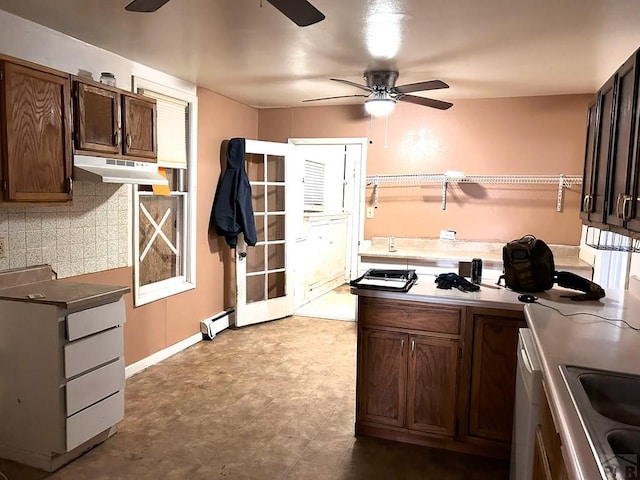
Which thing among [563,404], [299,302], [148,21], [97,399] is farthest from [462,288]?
[299,302]

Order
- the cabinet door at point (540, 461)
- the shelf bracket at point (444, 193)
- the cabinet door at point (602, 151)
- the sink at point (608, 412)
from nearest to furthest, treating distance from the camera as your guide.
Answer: the sink at point (608, 412), the cabinet door at point (540, 461), the cabinet door at point (602, 151), the shelf bracket at point (444, 193)

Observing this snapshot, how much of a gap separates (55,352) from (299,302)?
3520 mm

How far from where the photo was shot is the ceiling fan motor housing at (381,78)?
3771mm

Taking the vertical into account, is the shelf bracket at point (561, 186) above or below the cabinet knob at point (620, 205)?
above

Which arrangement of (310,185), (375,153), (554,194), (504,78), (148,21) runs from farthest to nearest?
(310,185) < (375,153) < (554,194) < (504,78) < (148,21)

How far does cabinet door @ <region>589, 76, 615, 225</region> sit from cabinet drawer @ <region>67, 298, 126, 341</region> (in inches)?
102

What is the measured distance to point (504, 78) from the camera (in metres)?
3.98

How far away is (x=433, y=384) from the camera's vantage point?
102 inches

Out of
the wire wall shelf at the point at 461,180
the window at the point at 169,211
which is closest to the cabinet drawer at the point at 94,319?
the window at the point at 169,211

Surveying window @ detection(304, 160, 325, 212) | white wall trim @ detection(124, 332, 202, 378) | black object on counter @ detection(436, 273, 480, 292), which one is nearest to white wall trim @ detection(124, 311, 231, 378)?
white wall trim @ detection(124, 332, 202, 378)

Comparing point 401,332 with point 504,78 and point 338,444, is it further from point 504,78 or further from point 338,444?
point 504,78

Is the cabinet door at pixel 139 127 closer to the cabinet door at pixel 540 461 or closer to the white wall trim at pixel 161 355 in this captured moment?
the white wall trim at pixel 161 355

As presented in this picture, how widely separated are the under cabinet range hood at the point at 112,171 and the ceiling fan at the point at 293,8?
1.14 m

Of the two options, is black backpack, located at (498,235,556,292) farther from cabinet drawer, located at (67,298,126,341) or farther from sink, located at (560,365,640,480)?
cabinet drawer, located at (67,298,126,341)
